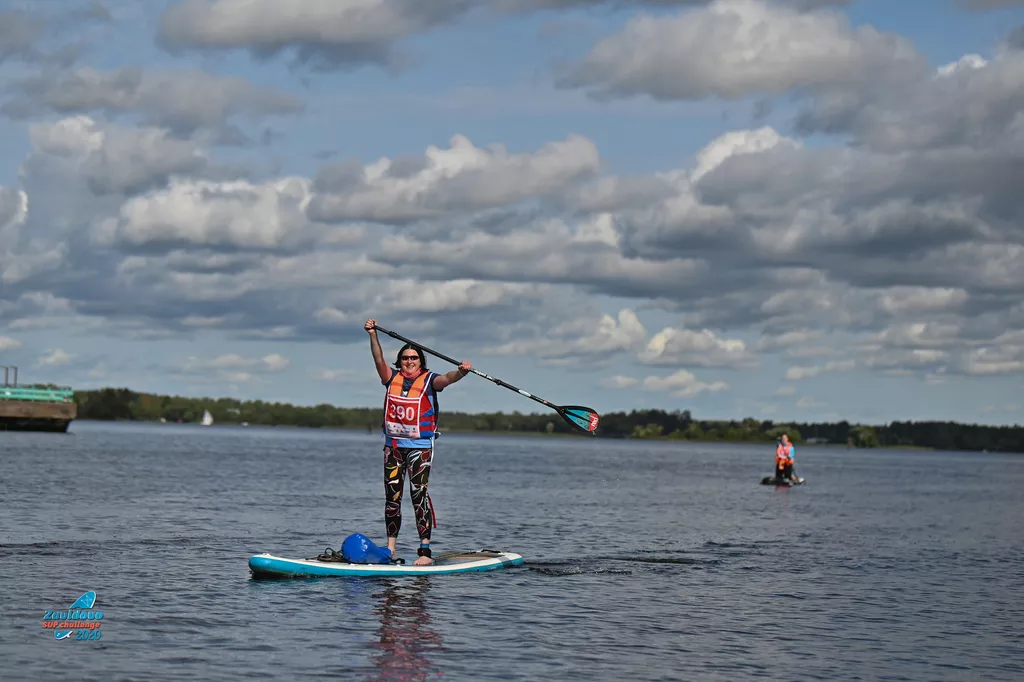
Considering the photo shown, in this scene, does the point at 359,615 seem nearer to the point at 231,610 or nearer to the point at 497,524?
the point at 231,610

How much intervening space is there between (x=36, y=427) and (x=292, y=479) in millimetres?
72940

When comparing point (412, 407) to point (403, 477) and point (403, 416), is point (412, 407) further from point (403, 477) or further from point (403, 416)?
point (403, 477)

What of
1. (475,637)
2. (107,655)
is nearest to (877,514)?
(475,637)

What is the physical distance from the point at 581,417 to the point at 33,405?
351 feet

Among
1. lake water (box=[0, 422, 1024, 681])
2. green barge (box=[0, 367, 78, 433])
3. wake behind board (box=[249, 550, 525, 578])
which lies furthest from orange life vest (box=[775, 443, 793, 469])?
green barge (box=[0, 367, 78, 433])

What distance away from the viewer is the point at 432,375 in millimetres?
22562

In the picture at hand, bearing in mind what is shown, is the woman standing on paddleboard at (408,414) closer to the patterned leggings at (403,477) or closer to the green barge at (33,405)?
the patterned leggings at (403,477)

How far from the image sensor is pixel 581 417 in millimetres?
26328

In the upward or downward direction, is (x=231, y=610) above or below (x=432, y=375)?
below

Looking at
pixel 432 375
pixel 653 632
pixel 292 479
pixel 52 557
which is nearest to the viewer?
pixel 653 632

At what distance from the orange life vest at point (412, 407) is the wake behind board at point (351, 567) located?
2.57 meters

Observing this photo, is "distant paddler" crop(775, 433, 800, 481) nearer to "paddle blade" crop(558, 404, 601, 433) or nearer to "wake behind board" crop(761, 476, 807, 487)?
"wake behind board" crop(761, 476, 807, 487)

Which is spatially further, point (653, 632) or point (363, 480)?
point (363, 480)

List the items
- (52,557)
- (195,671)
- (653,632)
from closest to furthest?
(195,671), (653,632), (52,557)
